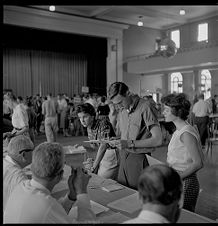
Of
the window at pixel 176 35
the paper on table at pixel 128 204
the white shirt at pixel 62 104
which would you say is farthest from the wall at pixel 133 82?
the paper on table at pixel 128 204

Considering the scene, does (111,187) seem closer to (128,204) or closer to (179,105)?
(128,204)

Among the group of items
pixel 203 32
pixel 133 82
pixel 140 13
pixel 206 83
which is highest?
pixel 140 13

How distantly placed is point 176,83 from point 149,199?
16.6 meters

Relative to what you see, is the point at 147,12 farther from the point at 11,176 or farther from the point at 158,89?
the point at 11,176

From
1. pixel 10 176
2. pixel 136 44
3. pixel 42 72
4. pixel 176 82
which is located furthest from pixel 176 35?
pixel 10 176

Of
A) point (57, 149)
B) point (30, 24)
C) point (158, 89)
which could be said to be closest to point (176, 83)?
point (158, 89)

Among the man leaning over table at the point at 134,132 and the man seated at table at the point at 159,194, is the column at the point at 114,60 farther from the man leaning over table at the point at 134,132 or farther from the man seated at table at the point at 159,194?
the man seated at table at the point at 159,194

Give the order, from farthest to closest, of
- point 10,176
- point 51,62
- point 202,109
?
point 51,62 < point 202,109 < point 10,176

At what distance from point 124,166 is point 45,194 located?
122cm

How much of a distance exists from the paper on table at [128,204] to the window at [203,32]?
15380mm

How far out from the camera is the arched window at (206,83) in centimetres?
1539

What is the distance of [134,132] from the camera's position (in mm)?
2547

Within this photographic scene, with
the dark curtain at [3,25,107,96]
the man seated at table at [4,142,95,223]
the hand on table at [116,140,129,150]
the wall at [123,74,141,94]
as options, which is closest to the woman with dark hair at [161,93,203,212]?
the hand on table at [116,140,129,150]

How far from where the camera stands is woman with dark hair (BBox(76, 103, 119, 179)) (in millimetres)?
2764
